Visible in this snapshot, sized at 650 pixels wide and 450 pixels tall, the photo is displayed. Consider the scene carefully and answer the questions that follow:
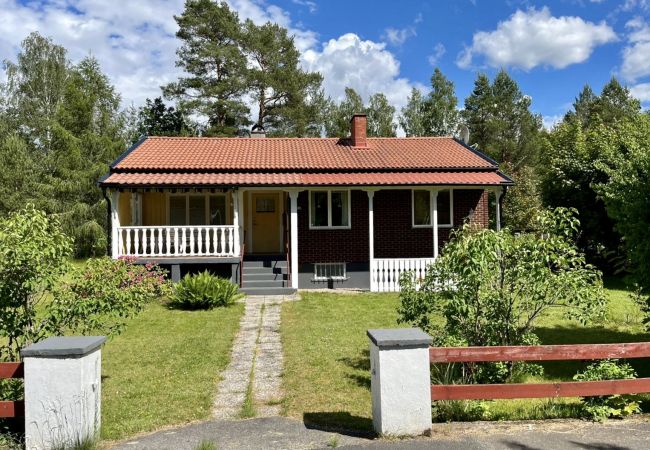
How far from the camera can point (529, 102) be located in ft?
162

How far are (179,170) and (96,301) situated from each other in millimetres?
10521

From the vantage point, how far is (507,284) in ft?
20.9

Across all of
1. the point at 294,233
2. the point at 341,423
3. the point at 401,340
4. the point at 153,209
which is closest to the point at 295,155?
the point at 294,233

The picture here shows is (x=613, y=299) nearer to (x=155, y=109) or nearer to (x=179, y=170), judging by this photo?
(x=179, y=170)

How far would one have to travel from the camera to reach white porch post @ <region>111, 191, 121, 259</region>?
15.1 metres

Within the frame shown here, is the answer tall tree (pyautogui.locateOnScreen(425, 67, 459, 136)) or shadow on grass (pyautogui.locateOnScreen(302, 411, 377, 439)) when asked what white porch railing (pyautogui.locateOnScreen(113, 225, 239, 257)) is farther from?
tall tree (pyautogui.locateOnScreen(425, 67, 459, 136))

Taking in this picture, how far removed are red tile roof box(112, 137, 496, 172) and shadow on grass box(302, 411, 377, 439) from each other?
11970 millimetres

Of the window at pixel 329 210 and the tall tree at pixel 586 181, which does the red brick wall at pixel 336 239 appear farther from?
the tall tree at pixel 586 181

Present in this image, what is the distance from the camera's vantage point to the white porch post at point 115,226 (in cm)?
1513

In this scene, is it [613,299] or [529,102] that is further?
[529,102]

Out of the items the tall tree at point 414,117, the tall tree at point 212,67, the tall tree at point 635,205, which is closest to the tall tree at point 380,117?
the tall tree at point 414,117

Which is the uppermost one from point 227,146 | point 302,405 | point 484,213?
point 227,146

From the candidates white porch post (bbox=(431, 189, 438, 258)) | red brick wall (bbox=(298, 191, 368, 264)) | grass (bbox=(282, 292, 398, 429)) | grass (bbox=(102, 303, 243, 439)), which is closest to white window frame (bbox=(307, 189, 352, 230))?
red brick wall (bbox=(298, 191, 368, 264))

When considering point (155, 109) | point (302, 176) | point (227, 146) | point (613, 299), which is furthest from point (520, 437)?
point (155, 109)
